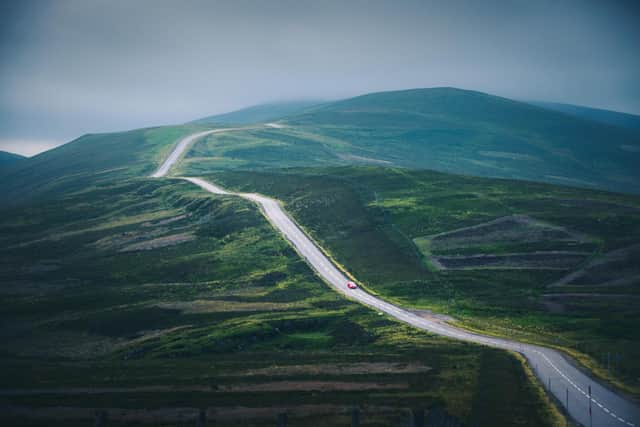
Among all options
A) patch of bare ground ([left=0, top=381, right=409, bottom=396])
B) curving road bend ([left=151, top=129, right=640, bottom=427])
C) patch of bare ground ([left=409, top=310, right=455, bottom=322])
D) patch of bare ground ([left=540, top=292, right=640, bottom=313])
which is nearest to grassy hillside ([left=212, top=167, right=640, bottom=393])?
patch of bare ground ([left=540, top=292, right=640, bottom=313])

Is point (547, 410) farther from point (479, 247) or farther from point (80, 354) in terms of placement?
point (479, 247)

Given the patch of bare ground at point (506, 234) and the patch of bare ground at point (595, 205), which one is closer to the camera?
the patch of bare ground at point (506, 234)

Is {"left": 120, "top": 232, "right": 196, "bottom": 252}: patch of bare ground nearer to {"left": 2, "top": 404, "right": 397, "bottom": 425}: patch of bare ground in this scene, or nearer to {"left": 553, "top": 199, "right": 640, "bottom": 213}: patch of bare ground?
{"left": 553, "top": 199, "right": 640, "bottom": 213}: patch of bare ground

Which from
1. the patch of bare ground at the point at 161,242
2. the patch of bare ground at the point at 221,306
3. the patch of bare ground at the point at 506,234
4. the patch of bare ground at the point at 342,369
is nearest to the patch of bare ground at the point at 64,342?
the patch of bare ground at the point at 221,306

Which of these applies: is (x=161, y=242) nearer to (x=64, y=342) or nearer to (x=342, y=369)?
(x=64, y=342)

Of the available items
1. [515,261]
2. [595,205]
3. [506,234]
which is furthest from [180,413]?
[595,205]

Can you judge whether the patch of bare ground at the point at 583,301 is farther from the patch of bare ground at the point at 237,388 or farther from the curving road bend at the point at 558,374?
the patch of bare ground at the point at 237,388
